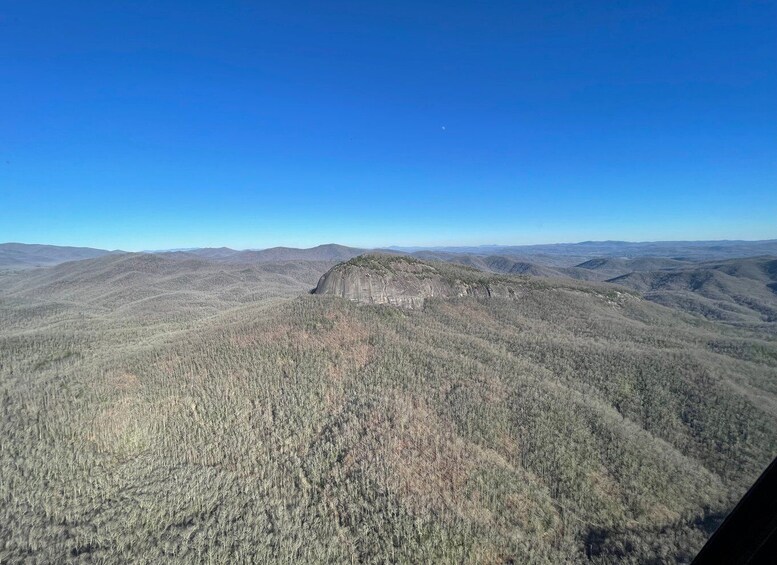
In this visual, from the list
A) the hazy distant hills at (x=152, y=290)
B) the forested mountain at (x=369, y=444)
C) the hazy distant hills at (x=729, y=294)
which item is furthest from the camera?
the hazy distant hills at (x=729, y=294)

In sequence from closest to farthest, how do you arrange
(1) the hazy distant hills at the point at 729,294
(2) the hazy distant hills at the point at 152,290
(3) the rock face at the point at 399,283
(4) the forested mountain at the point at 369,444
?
1. (4) the forested mountain at the point at 369,444
2. (3) the rock face at the point at 399,283
3. (2) the hazy distant hills at the point at 152,290
4. (1) the hazy distant hills at the point at 729,294

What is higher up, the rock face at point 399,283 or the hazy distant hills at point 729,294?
the rock face at point 399,283

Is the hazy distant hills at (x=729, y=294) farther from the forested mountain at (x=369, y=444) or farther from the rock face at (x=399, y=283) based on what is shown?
the rock face at (x=399, y=283)

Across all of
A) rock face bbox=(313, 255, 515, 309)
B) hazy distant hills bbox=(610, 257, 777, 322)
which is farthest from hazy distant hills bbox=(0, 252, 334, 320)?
hazy distant hills bbox=(610, 257, 777, 322)

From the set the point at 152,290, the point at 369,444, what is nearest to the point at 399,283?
the point at 369,444

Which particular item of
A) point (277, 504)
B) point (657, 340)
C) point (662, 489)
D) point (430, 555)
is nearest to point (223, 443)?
point (277, 504)

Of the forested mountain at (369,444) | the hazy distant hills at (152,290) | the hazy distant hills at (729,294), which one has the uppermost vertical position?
the hazy distant hills at (152,290)

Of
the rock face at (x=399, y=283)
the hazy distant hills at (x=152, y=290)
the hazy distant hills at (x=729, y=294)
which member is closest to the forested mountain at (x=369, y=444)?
the rock face at (x=399, y=283)

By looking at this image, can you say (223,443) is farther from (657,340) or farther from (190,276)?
(190,276)

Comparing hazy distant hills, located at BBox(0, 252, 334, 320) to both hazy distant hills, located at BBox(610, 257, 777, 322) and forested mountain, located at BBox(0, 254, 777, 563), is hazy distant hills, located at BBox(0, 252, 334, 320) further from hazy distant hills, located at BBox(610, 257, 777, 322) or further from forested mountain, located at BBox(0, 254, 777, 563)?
hazy distant hills, located at BBox(610, 257, 777, 322)
